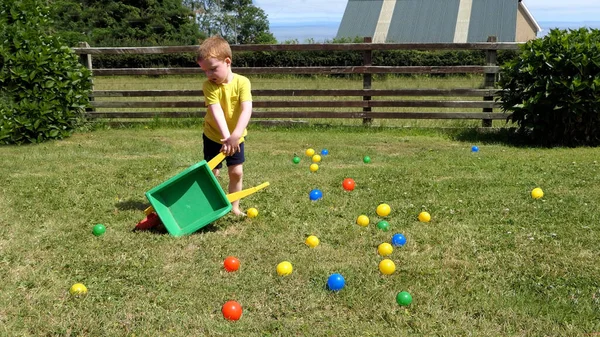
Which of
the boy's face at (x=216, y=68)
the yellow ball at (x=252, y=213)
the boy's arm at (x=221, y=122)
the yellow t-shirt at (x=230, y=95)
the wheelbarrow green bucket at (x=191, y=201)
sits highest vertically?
the boy's face at (x=216, y=68)

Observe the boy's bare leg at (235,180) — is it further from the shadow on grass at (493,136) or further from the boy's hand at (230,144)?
the shadow on grass at (493,136)

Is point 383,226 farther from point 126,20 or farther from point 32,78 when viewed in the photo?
point 126,20

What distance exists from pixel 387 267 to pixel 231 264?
3.31 ft

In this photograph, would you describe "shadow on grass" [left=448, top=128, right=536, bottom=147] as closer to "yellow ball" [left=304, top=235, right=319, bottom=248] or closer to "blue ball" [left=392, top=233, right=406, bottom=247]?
"blue ball" [left=392, top=233, right=406, bottom=247]

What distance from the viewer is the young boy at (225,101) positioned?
4.18m

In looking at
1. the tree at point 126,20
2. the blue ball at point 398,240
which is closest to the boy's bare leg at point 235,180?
the blue ball at point 398,240

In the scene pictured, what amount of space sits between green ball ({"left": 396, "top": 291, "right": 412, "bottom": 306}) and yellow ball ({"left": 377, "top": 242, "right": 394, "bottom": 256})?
641 mm

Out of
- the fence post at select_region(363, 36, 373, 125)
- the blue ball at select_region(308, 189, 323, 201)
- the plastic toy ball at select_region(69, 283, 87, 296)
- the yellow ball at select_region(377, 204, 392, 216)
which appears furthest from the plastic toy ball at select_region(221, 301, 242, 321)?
the fence post at select_region(363, 36, 373, 125)

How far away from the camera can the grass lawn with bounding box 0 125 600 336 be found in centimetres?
293

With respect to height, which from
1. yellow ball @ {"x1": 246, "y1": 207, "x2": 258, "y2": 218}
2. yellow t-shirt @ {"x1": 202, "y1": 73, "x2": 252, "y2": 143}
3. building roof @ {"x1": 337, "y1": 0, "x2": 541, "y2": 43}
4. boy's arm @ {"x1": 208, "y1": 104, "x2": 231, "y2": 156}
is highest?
building roof @ {"x1": 337, "y1": 0, "x2": 541, "y2": 43}

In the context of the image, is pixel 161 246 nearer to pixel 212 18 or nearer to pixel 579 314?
pixel 579 314

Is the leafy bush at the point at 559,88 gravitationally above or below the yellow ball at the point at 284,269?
above

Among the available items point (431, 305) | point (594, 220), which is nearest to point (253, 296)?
point (431, 305)

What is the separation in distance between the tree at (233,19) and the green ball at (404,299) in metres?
39.3
